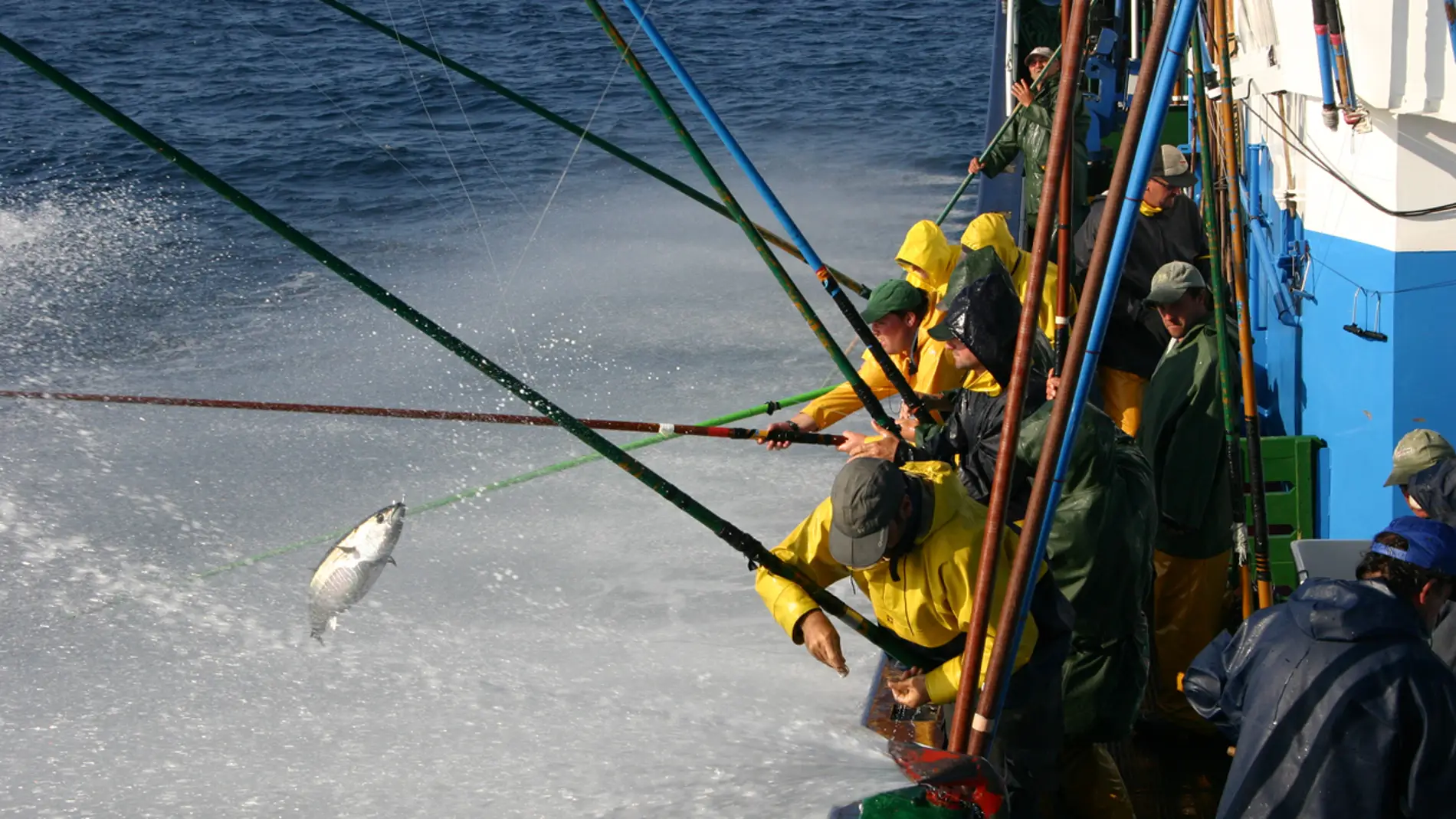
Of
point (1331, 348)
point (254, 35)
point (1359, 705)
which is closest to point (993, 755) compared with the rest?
point (1359, 705)

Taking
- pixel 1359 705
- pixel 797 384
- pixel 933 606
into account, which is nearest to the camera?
pixel 1359 705

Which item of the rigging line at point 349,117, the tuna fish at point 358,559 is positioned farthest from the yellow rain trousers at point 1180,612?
the rigging line at point 349,117

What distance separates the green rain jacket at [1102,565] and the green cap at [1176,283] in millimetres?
992

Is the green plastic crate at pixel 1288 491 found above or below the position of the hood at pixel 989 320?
below

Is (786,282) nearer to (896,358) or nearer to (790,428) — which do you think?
(790,428)

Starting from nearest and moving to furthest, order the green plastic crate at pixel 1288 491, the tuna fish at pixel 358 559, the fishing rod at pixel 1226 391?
the tuna fish at pixel 358 559 < the fishing rod at pixel 1226 391 < the green plastic crate at pixel 1288 491

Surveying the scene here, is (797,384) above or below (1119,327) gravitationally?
below

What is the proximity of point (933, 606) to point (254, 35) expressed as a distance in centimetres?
1955

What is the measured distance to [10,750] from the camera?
16.7 feet

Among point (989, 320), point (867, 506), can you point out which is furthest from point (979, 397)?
point (867, 506)

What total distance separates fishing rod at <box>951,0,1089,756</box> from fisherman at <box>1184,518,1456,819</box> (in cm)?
47

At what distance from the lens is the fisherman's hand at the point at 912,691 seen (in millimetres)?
3119

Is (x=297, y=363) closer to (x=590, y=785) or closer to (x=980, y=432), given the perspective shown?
(x=590, y=785)

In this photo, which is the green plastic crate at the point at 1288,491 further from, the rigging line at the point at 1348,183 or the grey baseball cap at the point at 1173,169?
the grey baseball cap at the point at 1173,169
